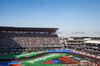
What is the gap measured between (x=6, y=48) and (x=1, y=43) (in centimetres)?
683

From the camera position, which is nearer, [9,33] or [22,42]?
[22,42]

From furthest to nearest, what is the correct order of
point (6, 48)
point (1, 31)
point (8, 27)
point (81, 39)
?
point (81, 39), point (1, 31), point (8, 27), point (6, 48)

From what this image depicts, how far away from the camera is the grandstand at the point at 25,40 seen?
213ft

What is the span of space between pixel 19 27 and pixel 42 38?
2026cm

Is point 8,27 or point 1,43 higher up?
point 8,27

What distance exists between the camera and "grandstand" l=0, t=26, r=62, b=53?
213 ft

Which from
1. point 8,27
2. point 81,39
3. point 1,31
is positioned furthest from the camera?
point 81,39

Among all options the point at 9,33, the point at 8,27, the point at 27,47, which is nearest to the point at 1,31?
the point at 9,33

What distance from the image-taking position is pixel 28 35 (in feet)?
256

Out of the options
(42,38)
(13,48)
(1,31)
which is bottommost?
(13,48)

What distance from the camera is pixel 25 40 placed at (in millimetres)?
71750

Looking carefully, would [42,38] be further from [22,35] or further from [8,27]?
[8,27]

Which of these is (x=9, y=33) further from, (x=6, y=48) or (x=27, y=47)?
(x=27, y=47)

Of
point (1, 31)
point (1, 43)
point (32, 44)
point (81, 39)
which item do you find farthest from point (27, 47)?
point (81, 39)
